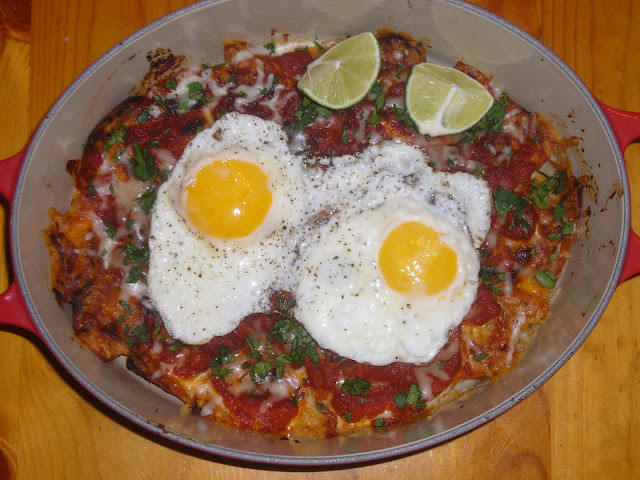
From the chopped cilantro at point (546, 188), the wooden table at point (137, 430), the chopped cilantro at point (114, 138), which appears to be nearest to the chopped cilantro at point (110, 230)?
the chopped cilantro at point (114, 138)

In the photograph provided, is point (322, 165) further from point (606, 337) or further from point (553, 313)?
point (606, 337)

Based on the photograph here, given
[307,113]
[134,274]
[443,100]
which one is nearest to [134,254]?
[134,274]

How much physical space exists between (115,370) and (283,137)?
1.76 metres

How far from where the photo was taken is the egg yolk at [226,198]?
9.58 feet

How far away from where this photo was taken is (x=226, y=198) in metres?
2.91

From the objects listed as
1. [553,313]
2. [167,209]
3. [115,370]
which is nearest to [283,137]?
[167,209]

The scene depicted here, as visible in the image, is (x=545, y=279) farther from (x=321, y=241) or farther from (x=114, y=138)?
(x=114, y=138)

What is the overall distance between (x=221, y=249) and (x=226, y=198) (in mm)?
317

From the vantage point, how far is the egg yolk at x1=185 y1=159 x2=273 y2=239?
2.92m

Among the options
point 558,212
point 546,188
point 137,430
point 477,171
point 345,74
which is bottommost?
point 137,430

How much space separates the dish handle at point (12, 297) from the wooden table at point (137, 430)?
54cm

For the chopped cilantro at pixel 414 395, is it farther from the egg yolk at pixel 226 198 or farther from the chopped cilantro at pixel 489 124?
the chopped cilantro at pixel 489 124

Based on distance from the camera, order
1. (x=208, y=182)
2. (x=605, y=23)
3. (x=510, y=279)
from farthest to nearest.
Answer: (x=605, y=23), (x=510, y=279), (x=208, y=182)

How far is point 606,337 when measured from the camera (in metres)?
3.27
